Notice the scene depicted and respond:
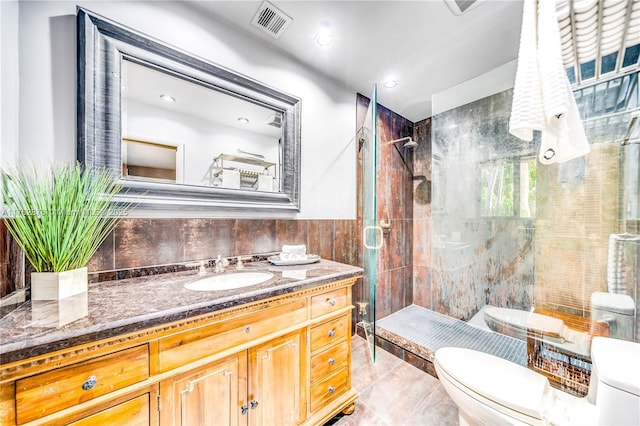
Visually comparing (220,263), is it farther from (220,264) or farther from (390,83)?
(390,83)

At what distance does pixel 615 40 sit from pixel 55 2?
2.51 m

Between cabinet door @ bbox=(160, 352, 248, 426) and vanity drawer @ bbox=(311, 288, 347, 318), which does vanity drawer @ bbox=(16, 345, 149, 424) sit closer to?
cabinet door @ bbox=(160, 352, 248, 426)

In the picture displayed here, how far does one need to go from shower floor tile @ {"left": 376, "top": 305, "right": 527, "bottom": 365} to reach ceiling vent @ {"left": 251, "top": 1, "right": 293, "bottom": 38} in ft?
8.23

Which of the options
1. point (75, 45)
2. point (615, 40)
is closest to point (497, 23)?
point (615, 40)

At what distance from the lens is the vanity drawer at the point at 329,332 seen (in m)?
1.17

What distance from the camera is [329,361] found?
1.24m

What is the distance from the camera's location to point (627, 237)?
3.86ft

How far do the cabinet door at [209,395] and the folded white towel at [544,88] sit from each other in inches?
61.1

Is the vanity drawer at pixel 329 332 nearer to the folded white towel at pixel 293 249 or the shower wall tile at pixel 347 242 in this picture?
the folded white towel at pixel 293 249

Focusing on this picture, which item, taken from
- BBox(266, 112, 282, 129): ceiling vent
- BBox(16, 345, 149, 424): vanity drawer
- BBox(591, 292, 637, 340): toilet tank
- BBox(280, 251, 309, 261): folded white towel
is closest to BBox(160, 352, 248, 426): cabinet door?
BBox(16, 345, 149, 424): vanity drawer

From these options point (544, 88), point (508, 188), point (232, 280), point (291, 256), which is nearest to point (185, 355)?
point (232, 280)

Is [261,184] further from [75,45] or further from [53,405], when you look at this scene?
[53,405]

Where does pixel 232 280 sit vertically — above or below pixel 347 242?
below

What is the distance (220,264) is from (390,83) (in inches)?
80.3
